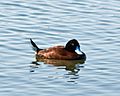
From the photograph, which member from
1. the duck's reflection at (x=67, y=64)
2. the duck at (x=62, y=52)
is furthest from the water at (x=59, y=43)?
the duck at (x=62, y=52)

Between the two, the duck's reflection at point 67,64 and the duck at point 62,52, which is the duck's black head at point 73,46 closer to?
the duck at point 62,52

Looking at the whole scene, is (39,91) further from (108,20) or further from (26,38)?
(108,20)

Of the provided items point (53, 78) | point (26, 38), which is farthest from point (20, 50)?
point (53, 78)

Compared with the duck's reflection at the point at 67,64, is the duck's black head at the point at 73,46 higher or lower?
higher

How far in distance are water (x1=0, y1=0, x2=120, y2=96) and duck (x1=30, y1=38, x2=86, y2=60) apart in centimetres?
24

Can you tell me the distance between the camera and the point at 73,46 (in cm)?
1814

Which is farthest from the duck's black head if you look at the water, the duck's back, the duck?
the water

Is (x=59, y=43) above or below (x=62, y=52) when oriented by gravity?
above

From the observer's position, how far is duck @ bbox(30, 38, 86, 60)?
1788 centimetres

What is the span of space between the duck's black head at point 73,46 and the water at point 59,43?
25 centimetres

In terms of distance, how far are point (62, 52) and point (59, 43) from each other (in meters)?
0.65

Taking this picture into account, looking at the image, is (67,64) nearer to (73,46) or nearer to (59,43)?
(73,46)

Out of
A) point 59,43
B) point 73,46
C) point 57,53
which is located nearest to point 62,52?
point 57,53

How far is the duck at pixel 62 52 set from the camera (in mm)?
17875
